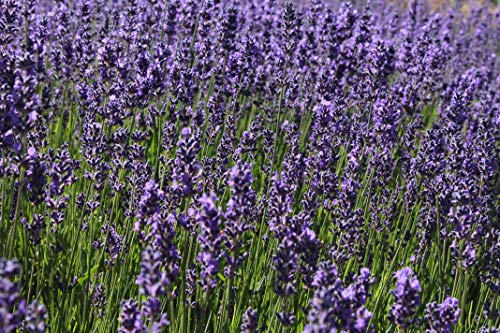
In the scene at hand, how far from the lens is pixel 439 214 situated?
13.8 feet

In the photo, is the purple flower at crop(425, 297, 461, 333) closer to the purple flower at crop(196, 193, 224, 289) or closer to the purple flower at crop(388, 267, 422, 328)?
the purple flower at crop(388, 267, 422, 328)

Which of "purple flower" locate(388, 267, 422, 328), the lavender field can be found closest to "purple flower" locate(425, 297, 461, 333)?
the lavender field

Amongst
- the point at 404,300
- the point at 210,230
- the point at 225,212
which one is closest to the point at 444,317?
the point at 404,300

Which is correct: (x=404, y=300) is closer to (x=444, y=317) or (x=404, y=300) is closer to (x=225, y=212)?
(x=444, y=317)

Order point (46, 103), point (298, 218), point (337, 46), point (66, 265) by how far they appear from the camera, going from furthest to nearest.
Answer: point (337, 46), point (46, 103), point (66, 265), point (298, 218)

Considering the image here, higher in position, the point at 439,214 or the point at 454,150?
the point at 454,150

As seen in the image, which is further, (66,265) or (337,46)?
(337,46)

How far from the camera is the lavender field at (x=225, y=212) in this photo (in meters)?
2.64

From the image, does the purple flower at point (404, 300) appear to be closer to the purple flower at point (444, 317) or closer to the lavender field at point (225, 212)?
the lavender field at point (225, 212)

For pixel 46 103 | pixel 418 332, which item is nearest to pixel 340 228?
pixel 418 332

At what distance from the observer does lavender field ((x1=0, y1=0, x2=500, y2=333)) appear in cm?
264

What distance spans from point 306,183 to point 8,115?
263 centimetres

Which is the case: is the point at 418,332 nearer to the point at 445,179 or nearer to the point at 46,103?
the point at 445,179

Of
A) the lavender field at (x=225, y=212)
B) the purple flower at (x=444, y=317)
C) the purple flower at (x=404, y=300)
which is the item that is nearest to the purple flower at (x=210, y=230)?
the lavender field at (x=225, y=212)
